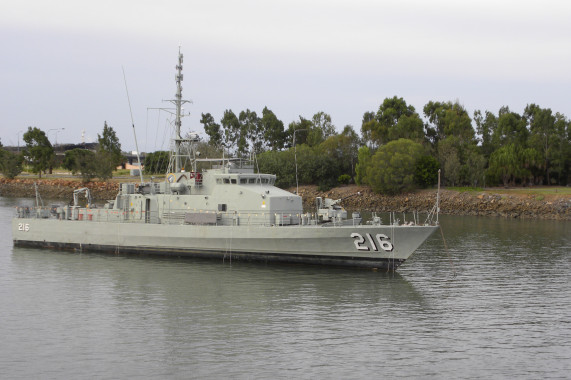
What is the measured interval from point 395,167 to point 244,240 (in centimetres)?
4031

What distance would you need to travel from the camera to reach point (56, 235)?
3378 cm

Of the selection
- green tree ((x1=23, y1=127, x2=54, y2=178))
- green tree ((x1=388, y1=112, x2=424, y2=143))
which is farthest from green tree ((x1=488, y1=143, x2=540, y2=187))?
green tree ((x1=23, y1=127, x2=54, y2=178))

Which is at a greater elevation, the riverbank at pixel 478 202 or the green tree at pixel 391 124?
the green tree at pixel 391 124

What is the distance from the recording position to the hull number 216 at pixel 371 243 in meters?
26.2

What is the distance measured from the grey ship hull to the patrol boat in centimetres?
4

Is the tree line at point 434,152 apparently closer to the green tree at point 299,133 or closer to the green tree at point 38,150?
the green tree at point 299,133

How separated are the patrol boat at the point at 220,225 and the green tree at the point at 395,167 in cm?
3512

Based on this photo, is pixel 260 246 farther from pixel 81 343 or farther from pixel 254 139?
pixel 254 139

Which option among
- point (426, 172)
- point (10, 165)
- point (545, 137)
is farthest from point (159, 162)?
point (545, 137)

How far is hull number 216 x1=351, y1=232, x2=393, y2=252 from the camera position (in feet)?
86.0

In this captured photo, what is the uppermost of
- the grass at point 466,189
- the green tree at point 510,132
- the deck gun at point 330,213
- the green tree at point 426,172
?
the green tree at point 510,132

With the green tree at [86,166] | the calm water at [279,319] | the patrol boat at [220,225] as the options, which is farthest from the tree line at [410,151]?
the calm water at [279,319]

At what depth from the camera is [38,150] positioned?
9050cm

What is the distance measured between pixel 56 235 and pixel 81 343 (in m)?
17.7
